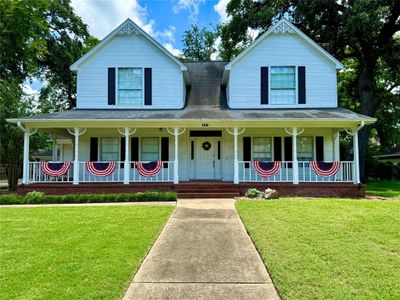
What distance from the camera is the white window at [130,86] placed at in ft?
51.6

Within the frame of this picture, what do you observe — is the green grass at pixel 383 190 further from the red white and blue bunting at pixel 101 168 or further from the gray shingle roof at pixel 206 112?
the red white and blue bunting at pixel 101 168

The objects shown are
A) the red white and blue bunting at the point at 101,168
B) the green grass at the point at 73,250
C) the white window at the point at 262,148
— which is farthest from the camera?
the white window at the point at 262,148

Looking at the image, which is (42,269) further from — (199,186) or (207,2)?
(207,2)

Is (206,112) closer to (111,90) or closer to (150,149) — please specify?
(150,149)

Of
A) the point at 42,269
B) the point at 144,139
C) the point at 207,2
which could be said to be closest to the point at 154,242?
the point at 42,269

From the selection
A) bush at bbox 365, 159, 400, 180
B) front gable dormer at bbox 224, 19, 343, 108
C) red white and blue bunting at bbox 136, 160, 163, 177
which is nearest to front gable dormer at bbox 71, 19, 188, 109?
front gable dormer at bbox 224, 19, 343, 108

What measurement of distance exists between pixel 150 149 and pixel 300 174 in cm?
701

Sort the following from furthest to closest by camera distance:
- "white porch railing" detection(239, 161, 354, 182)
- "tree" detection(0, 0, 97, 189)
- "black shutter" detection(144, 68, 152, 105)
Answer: "tree" detection(0, 0, 97, 189) → "black shutter" detection(144, 68, 152, 105) → "white porch railing" detection(239, 161, 354, 182)

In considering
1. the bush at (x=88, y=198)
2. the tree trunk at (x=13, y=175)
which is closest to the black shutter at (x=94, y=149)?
the bush at (x=88, y=198)

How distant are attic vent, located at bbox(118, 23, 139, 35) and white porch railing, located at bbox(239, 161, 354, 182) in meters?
8.17

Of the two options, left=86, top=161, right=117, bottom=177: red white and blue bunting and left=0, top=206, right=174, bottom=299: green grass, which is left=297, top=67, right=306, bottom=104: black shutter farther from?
left=0, top=206, right=174, bottom=299: green grass

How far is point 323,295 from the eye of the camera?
3.79m

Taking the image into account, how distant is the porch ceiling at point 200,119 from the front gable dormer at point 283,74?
133 centimetres

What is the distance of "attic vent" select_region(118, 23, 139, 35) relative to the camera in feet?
51.7
